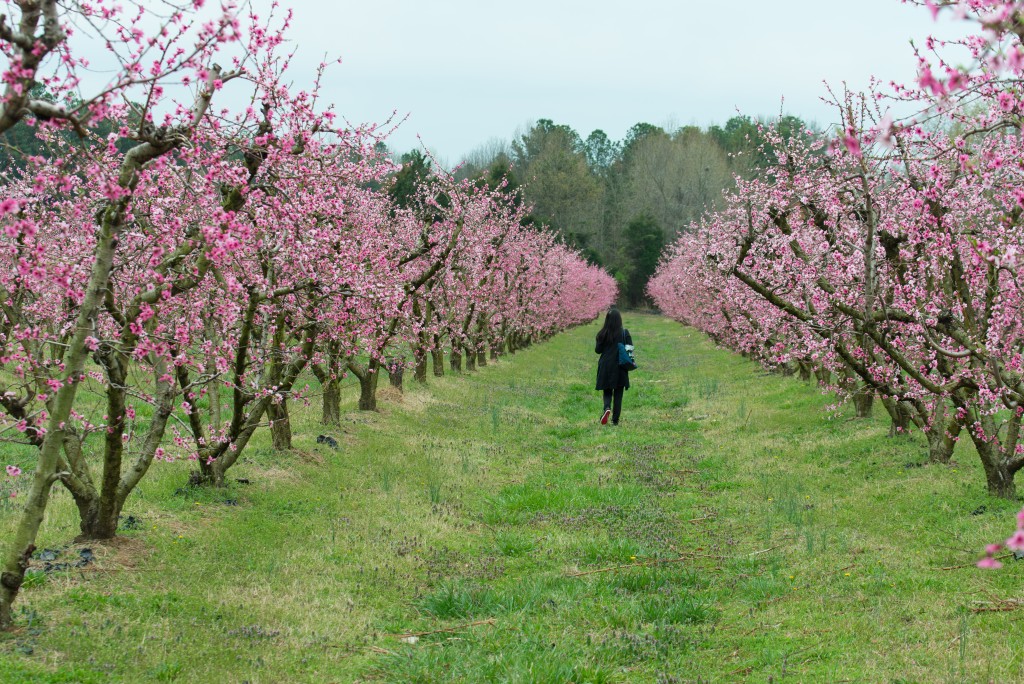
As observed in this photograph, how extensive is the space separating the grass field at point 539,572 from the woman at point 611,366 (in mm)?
2604

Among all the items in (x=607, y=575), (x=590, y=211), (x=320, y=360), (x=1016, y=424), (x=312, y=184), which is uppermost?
(x=590, y=211)

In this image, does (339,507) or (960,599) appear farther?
(339,507)

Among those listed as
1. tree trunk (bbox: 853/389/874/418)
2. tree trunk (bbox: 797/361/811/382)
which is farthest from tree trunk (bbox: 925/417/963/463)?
tree trunk (bbox: 797/361/811/382)

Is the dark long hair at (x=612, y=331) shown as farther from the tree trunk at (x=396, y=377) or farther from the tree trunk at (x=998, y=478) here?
the tree trunk at (x=998, y=478)

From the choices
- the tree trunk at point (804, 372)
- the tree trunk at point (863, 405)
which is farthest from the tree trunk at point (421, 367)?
the tree trunk at point (863, 405)

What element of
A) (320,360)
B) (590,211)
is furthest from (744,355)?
(590,211)

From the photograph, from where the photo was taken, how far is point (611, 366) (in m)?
16.8

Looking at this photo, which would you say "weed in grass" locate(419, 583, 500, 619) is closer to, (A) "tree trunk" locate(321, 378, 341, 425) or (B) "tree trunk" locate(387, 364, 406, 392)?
(A) "tree trunk" locate(321, 378, 341, 425)

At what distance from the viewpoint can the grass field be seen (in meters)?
5.80

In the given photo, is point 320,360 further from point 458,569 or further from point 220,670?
point 220,670

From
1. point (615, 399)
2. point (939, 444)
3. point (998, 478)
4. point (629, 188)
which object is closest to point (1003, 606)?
point (998, 478)

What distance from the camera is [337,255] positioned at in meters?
11.0

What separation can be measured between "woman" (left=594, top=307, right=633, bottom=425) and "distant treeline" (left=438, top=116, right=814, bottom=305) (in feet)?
191

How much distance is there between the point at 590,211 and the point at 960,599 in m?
83.6
